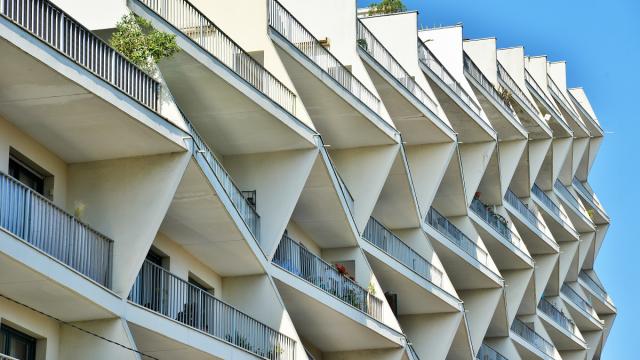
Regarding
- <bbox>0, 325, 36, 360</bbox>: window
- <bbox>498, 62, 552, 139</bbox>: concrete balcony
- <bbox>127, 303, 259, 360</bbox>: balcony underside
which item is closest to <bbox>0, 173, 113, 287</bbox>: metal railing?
<bbox>127, 303, 259, 360</bbox>: balcony underside

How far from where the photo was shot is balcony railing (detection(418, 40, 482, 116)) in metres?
53.4

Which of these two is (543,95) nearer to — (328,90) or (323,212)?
(323,212)

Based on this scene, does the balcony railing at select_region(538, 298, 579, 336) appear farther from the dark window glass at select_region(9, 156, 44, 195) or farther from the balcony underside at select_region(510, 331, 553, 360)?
the dark window glass at select_region(9, 156, 44, 195)

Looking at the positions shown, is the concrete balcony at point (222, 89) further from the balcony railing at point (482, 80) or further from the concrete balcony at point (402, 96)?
the balcony railing at point (482, 80)

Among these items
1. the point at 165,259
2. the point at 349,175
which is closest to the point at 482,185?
the point at 349,175

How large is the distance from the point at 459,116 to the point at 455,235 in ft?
15.8

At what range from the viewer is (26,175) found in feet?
97.2

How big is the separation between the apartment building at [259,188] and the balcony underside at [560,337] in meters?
2.88

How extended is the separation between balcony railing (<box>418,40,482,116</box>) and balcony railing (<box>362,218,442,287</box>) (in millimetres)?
7261

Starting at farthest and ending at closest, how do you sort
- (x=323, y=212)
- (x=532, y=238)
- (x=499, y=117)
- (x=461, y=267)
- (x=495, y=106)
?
(x=532, y=238)
(x=499, y=117)
(x=495, y=106)
(x=461, y=267)
(x=323, y=212)

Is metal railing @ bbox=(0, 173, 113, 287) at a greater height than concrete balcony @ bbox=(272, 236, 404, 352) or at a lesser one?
lesser

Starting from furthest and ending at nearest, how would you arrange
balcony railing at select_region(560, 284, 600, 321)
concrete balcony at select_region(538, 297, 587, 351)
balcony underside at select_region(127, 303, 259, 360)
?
balcony railing at select_region(560, 284, 600, 321)
concrete balcony at select_region(538, 297, 587, 351)
balcony underside at select_region(127, 303, 259, 360)

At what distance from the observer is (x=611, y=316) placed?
9069cm

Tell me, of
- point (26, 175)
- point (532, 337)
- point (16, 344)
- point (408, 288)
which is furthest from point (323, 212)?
point (532, 337)
